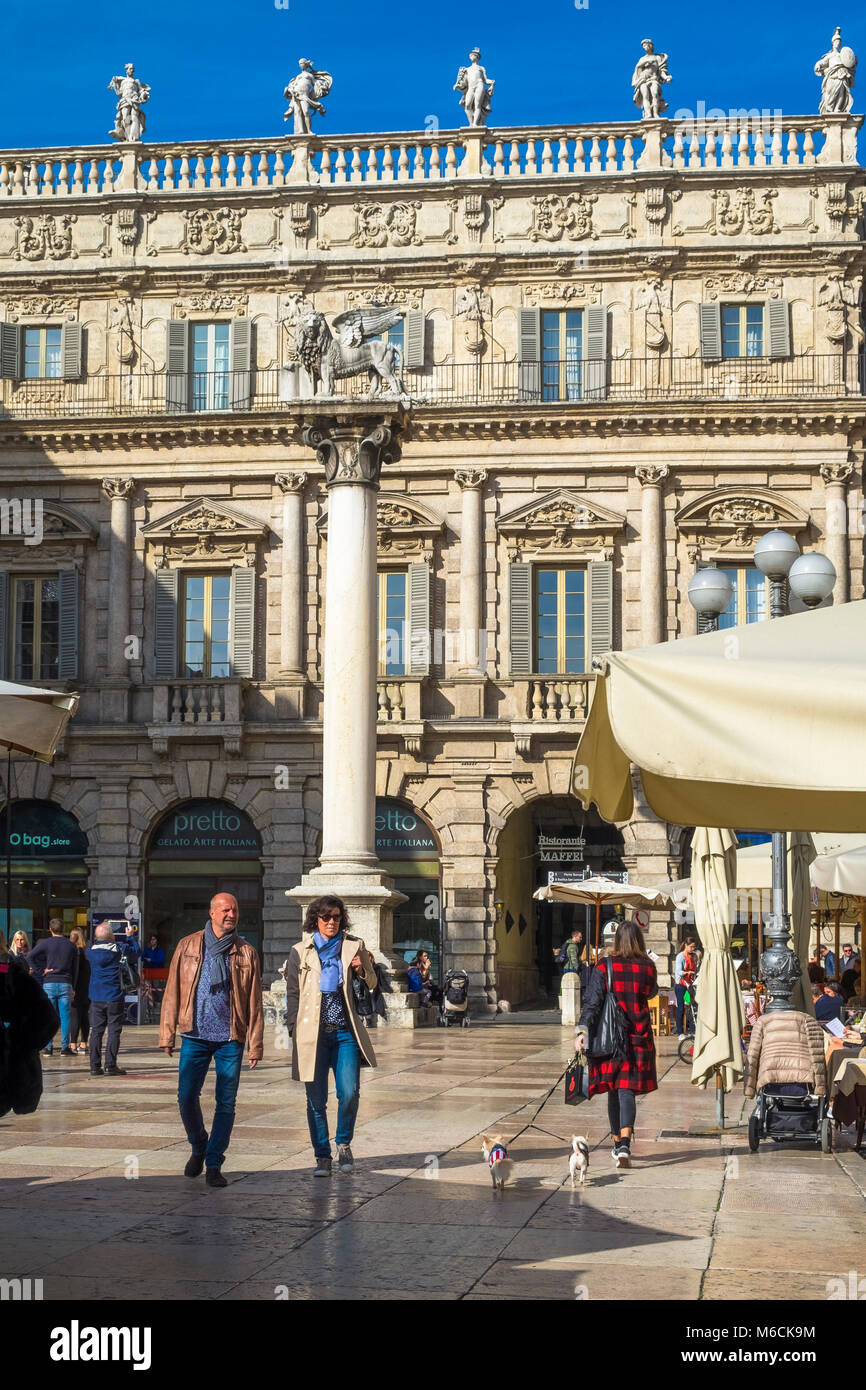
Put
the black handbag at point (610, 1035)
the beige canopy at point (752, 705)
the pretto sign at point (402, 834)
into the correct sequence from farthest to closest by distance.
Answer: the pretto sign at point (402, 834), the black handbag at point (610, 1035), the beige canopy at point (752, 705)

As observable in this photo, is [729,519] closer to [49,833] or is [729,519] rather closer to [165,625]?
[165,625]

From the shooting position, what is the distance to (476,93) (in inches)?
1580

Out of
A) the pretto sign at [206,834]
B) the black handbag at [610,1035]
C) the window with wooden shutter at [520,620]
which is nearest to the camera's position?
the black handbag at [610,1035]

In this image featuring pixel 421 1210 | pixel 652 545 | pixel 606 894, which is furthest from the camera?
pixel 652 545

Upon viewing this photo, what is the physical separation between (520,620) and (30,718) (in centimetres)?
2991

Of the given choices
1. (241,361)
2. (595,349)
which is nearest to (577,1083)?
(595,349)

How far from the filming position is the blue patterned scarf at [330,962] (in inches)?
457

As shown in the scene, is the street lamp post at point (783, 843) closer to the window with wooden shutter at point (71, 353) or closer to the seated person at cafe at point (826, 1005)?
the seated person at cafe at point (826, 1005)

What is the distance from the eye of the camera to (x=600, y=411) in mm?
38469

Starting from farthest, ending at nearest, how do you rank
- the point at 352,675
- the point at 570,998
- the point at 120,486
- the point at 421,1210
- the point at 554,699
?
the point at 120,486
the point at 554,699
the point at 570,998
the point at 352,675
the point at 421,1210

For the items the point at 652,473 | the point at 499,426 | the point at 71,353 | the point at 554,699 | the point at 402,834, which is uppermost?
the point at 71,353

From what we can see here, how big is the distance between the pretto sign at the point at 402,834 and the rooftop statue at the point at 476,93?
15.6 m

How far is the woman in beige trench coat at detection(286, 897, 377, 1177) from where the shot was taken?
1154 centimetres

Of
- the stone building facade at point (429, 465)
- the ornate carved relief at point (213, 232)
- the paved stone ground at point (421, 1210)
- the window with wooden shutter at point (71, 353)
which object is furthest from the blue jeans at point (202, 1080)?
the ornate carved relief at point (213, 232)
